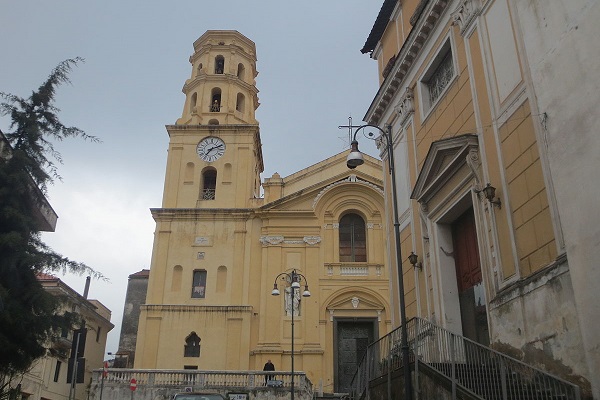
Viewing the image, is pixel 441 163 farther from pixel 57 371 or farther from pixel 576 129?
pixel 57 371

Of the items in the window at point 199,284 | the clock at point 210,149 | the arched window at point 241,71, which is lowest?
the window at point 199,284

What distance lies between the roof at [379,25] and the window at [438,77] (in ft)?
13.0

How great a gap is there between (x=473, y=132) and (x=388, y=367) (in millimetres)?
5030

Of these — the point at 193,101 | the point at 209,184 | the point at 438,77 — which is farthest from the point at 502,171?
the point at 193,101

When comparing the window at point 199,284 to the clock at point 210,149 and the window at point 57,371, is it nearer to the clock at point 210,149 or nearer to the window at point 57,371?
the clock at point 210,149

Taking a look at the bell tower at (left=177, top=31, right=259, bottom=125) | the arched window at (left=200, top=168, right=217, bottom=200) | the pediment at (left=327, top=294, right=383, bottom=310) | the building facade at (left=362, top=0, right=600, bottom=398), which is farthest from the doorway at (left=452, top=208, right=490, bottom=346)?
the bell tower at (left=177, top=31, right=259, bottom=125)

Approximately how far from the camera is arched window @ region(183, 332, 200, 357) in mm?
28109

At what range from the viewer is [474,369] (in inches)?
356

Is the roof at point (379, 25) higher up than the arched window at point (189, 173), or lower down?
lower down

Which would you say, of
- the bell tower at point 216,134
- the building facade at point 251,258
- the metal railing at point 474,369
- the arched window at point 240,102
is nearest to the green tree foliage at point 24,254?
the metal railing at point 474,369

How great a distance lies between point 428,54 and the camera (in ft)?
48.7

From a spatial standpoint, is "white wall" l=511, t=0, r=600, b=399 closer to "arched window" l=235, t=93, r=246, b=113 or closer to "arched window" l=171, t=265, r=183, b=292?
"arched window" l=171, t=265, r=183, b=292

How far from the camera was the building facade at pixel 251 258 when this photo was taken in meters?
28.1

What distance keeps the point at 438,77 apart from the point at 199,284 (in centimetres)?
1871
